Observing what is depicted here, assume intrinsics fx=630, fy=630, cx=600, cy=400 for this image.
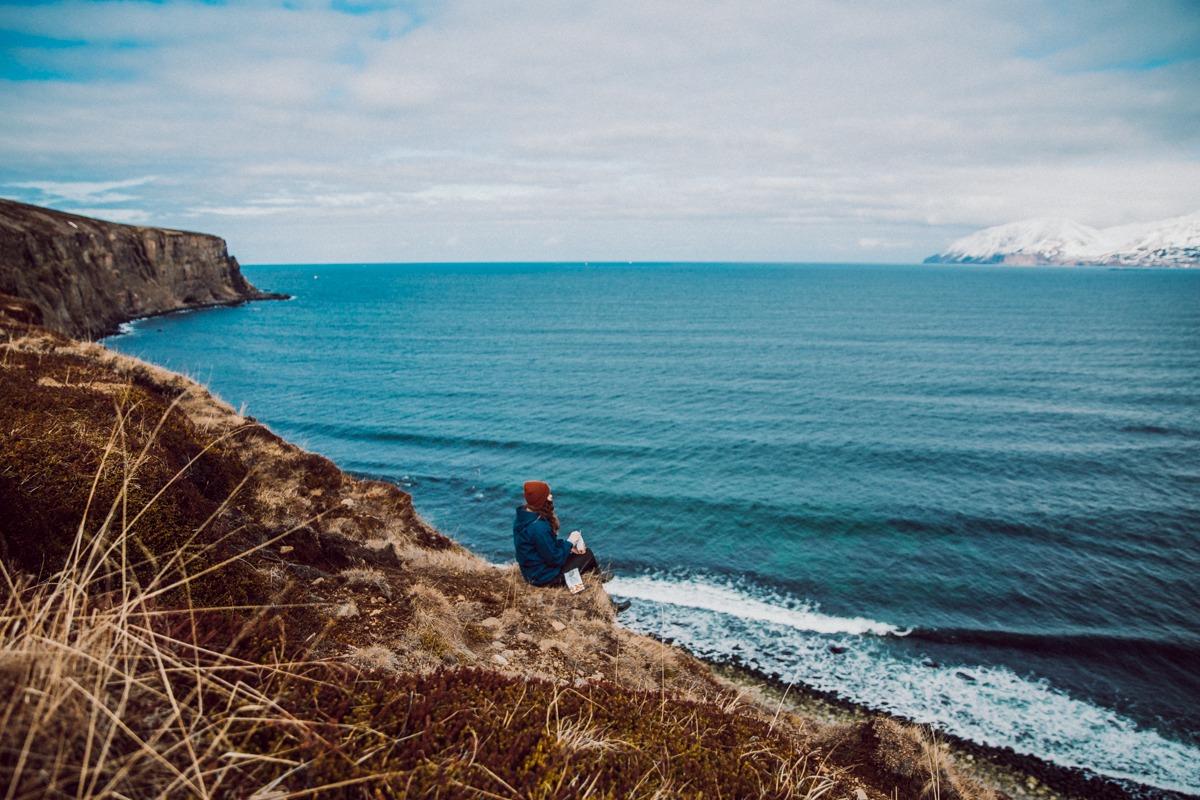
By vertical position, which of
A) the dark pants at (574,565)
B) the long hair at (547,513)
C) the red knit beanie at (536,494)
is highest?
the red knit beanie at (536,494)

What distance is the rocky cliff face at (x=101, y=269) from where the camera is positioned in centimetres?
6831

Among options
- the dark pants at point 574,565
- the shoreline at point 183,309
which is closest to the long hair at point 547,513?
the dark pants at point 574,565

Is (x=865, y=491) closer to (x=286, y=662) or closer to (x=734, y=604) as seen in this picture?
(x=734, y=604)

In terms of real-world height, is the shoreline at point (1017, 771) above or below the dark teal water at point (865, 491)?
below

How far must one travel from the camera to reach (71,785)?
255cm

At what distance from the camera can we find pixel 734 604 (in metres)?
22.8

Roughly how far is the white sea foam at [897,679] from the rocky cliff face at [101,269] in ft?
160

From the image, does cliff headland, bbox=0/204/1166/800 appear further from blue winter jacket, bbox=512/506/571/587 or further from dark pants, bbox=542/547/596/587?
dark pants, bbox=542/547/596/587

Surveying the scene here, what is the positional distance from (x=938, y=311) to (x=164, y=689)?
140 m

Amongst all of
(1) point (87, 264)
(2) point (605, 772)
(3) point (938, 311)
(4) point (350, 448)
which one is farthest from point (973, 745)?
(3) point (938, 311)

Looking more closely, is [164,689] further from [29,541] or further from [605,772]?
[29,541]

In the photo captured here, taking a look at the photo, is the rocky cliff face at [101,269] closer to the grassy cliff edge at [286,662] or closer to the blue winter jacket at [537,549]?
the grassy cliff edge at [286,662]

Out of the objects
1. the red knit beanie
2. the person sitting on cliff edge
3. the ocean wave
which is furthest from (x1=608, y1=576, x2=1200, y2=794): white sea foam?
the red knit beanie

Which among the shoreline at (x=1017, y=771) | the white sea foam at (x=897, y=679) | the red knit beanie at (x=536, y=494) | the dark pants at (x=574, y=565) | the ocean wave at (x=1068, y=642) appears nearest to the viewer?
the red knit beanie at (x=536, y=494)
